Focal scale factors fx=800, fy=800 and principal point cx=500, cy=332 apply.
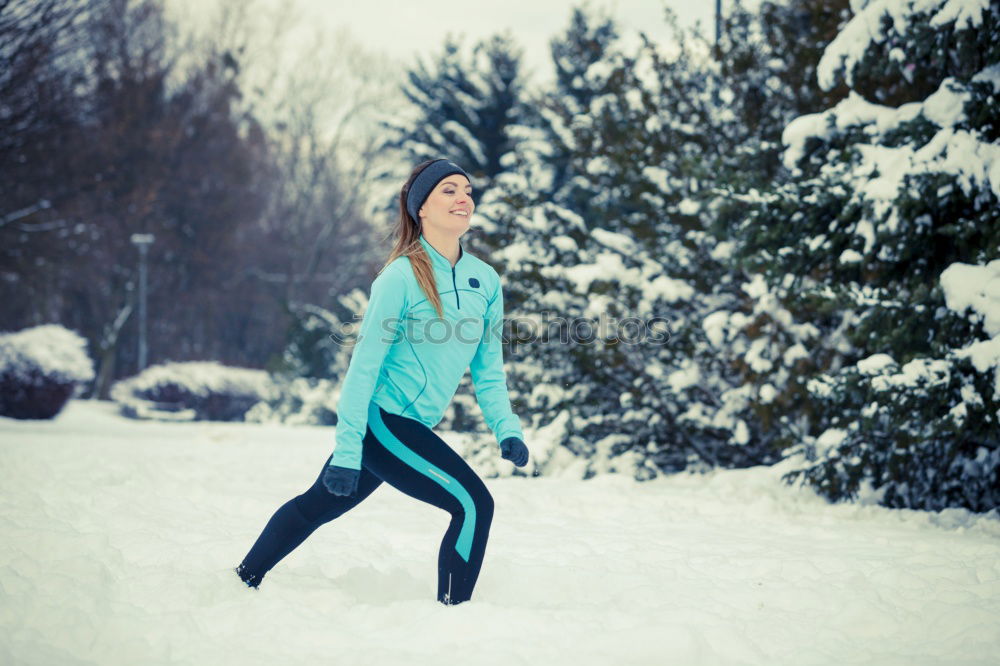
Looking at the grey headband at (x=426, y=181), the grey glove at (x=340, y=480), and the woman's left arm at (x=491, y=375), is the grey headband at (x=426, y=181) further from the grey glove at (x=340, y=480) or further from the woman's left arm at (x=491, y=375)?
the grey glove at (x=340, y=480)

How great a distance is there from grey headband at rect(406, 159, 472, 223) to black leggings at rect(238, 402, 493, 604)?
80cm

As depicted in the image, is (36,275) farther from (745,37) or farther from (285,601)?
(285,601)

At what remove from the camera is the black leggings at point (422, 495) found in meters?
2.78

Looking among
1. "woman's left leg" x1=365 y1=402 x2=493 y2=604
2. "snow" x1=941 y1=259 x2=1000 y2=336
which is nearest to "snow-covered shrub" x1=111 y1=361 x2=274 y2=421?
"woman's left leg" x1=365 y1=402 x2=493 y2=604

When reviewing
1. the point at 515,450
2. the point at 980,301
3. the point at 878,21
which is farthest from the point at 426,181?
the point at 878,21

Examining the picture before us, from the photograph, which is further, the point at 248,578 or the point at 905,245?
the point at 905,245

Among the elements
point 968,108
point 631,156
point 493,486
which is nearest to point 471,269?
point 968,108

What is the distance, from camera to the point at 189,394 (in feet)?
57.9

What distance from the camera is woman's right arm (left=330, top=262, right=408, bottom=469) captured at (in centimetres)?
268

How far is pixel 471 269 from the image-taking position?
10.0ft

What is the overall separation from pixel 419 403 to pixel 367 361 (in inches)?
9.9

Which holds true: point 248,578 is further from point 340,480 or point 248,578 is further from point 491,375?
point 491,375

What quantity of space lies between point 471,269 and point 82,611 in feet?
5.99

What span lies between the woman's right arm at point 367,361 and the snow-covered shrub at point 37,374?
12110 mm
